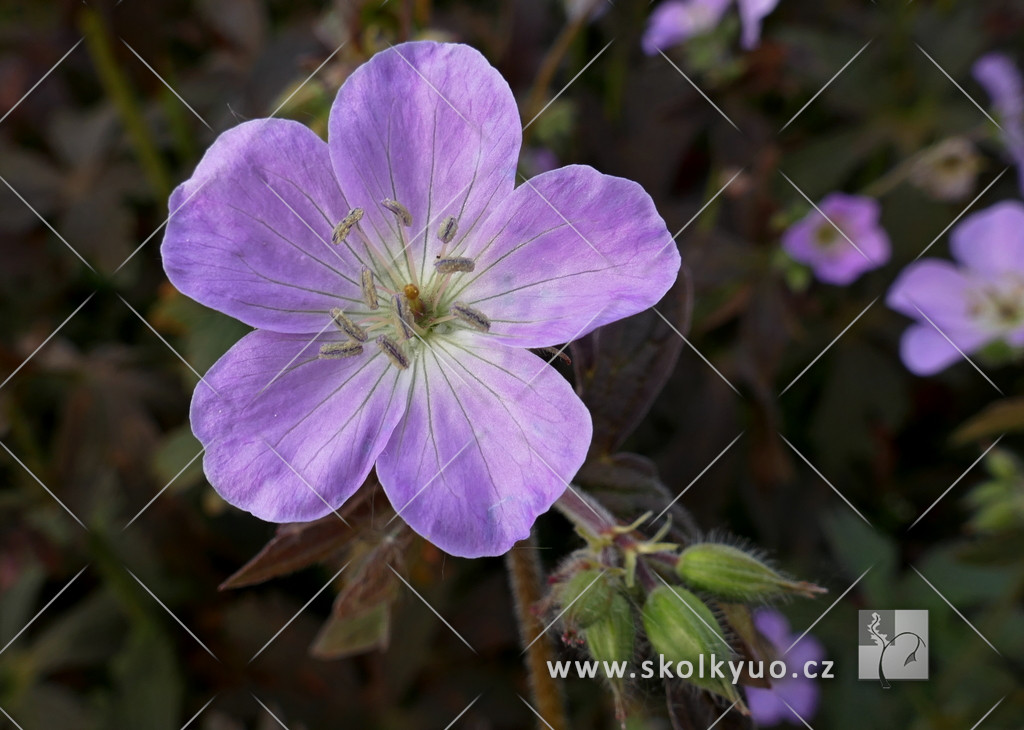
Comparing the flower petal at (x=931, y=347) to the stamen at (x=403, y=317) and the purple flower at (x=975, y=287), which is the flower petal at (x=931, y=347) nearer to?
the purple flower at (x=975, y=287)

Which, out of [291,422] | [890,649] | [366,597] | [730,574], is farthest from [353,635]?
[890,649]

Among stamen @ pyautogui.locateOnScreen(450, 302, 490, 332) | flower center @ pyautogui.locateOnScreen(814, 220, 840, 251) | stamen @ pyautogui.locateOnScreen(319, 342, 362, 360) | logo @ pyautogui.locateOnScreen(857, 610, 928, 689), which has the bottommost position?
logo @ pyautogui.locateOnScreen(857, 610, 928, 689)

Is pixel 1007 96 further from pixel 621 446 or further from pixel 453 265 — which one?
pixel 453 265

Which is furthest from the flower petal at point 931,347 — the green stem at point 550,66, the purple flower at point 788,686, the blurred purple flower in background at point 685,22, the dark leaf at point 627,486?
the dark leaf at point 627,486

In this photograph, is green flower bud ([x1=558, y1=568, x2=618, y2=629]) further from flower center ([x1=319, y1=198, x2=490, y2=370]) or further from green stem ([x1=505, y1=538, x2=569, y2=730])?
flower center ([x1=319, y1=198, x2=490, y2=370])

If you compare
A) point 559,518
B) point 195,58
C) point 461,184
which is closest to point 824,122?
point 559,518

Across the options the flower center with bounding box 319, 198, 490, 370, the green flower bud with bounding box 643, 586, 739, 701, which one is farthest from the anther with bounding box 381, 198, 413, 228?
the green flower bud with bounding box 643, 586, 739, 701
